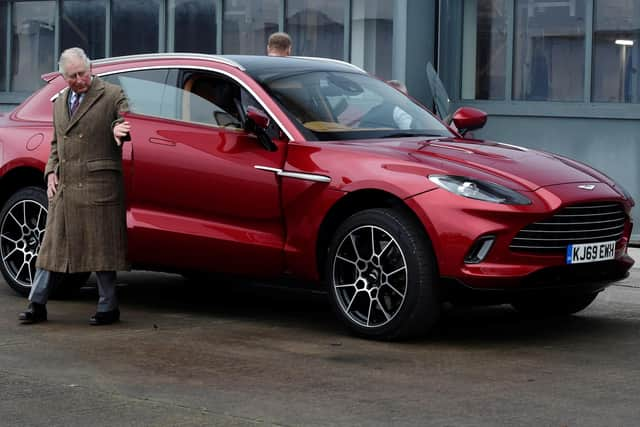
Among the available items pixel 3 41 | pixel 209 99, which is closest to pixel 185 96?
pixel 209 99

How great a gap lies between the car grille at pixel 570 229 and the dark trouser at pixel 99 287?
103 inches

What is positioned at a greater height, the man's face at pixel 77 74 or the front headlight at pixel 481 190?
the man's face at pixel 77 74

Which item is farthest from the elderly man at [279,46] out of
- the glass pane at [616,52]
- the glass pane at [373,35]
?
the glass pane at [373,35]

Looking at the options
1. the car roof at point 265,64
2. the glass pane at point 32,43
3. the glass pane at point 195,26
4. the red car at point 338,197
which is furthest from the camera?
the glass pane at point 32,43

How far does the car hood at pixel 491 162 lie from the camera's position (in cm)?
812

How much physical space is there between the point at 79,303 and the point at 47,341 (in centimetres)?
170

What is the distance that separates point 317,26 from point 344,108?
9.01m

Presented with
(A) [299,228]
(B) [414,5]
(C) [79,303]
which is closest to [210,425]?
(A) [299,228]

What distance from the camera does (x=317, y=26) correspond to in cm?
1802

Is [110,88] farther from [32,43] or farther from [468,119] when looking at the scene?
[32,43]

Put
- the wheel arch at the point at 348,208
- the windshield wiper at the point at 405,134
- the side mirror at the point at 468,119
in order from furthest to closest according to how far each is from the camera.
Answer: the side mirror at the point at 468,119 < the windshield wiper at the point at 405,134 < the wheel arch at the point at 348,208

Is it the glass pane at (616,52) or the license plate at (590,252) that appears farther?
the glass pane at (616,52)

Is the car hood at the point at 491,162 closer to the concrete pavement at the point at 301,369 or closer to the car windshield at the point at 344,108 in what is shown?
the car windshield at the point at 344,108

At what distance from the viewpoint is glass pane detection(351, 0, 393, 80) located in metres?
17.2
